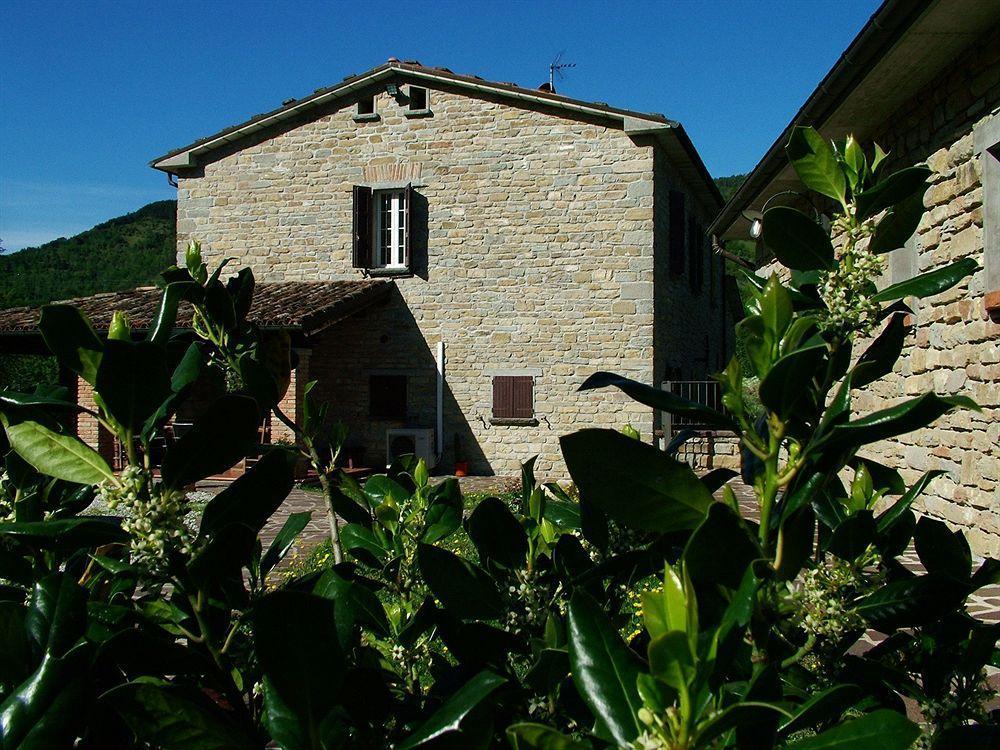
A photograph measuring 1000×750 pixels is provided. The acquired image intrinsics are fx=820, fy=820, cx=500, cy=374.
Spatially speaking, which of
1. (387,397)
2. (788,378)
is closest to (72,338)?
(788,378)

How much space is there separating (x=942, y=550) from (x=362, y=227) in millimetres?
14330

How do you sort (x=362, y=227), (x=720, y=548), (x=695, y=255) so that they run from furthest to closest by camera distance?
(x=695, y=255) < (x=362, y=227) < (x=720, y=548)

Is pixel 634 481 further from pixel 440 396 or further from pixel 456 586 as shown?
pixel 440 396

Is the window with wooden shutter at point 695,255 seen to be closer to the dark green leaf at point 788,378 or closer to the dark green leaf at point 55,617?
the dark green leaf at point 788,378

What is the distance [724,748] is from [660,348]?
13499mm

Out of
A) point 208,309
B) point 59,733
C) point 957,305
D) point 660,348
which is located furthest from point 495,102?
point 59,733

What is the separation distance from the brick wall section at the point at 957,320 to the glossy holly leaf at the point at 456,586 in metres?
5.42

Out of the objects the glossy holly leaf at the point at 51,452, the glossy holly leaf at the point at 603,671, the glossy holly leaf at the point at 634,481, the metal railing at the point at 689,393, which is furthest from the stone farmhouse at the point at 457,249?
the glossy holly leaf at the point at 603,671

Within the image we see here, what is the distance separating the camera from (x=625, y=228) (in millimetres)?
13836

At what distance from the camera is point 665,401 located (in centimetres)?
96

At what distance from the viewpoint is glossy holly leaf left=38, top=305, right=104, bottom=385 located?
38.2 inches

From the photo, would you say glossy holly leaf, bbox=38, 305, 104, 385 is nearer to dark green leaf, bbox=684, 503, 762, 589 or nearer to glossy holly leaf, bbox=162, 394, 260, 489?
glossy holly leaf, bbox=162, 394, 260, 489

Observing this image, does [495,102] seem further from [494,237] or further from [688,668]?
[688,668]

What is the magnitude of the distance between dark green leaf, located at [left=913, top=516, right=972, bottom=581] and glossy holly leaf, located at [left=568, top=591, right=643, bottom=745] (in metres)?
0.56
